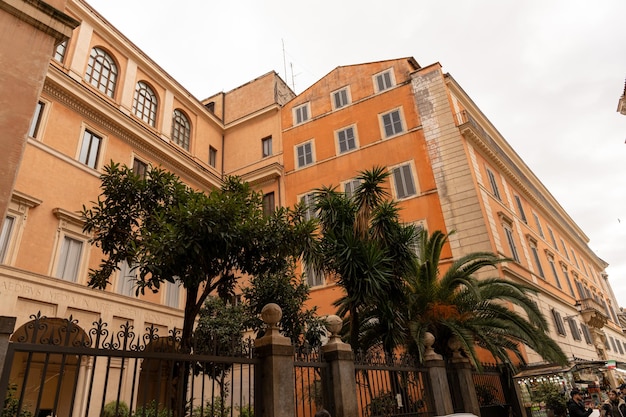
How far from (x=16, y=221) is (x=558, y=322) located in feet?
71.5

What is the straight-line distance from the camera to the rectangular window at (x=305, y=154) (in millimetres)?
22219

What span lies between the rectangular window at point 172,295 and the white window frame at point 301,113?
10.8 metres

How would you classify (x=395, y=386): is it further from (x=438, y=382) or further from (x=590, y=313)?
(x=590, y=313)

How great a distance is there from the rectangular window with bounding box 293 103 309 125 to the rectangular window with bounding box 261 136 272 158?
186 cm

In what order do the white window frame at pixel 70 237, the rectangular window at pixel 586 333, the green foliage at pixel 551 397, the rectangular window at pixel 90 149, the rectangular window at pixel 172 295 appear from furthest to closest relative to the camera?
the rectangular window at pixel 586 333 < the rectangular window at pixel 172 295 < the rectangular window at pixel 90 149 < the white window frame at pixel 70 237 < the green foliage at pixel 551 397

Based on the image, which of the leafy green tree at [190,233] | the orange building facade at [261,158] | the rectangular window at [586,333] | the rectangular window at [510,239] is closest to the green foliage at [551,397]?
the orange building facade at [261,158]

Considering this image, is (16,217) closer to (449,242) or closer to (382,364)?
(382,364)

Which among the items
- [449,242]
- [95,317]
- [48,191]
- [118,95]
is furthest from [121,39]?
[449,242]

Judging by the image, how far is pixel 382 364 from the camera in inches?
297

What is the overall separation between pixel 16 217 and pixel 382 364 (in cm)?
1175

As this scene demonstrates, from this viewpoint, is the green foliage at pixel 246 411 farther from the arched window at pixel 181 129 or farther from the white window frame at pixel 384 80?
the white window frame at pixel 384 80

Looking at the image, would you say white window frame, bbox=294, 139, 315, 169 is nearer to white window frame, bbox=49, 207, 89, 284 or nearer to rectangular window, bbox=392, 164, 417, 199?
rectangular window, bbox=392, 164, 417, 199

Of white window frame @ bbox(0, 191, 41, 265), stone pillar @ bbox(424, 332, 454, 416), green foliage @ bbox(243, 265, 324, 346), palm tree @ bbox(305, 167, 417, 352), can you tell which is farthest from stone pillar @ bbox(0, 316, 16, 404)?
white window frame @ bbox(0, 191, 41, 265)

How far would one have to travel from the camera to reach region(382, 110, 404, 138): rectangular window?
2002cm
